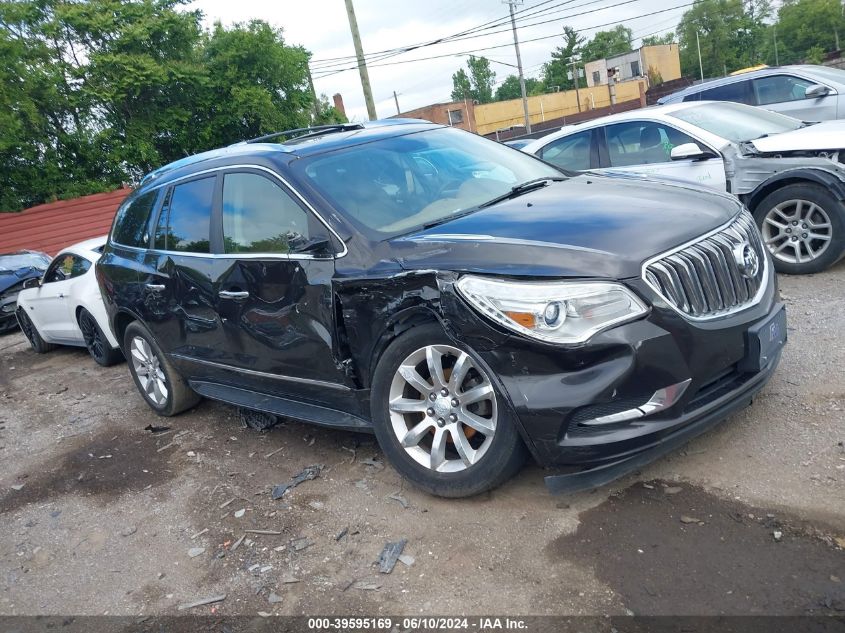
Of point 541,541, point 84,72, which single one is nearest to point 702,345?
point 541,541

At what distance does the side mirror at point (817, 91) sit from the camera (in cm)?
920

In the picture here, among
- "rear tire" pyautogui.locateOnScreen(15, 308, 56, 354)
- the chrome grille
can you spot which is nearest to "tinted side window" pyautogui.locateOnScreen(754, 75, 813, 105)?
the chrome grille

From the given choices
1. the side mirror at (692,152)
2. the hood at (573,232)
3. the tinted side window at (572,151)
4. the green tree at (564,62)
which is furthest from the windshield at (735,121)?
the green tree at (564,62)

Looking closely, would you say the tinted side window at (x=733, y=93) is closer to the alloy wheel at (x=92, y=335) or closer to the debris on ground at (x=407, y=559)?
the alloy wheel at (x=92, y=335)

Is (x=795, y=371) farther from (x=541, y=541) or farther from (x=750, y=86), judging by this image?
(x=750, y=86)

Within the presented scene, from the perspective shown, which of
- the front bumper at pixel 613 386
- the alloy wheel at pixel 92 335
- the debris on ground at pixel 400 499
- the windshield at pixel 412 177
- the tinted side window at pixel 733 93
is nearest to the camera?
the front bumper at pixel 613 386

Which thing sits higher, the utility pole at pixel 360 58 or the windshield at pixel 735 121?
the utility pole at pixel 360 58

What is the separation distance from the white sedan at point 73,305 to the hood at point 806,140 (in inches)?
255

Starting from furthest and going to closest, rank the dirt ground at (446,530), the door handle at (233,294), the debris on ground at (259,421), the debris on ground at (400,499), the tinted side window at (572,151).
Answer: the tinted side window at (572,151)
the debris on ground at (259,421)
the door handle at (233,294)
the debris on ground at (400,499)
the dirt ground at (446,530)

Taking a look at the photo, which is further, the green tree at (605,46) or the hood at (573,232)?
the green tree at (605,46)

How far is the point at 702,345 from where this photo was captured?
303 centimetres

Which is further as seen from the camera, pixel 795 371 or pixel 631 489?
pixel 795 371

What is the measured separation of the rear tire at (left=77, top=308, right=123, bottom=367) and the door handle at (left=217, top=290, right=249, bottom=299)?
157 inches

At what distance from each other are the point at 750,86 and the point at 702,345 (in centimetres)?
855
